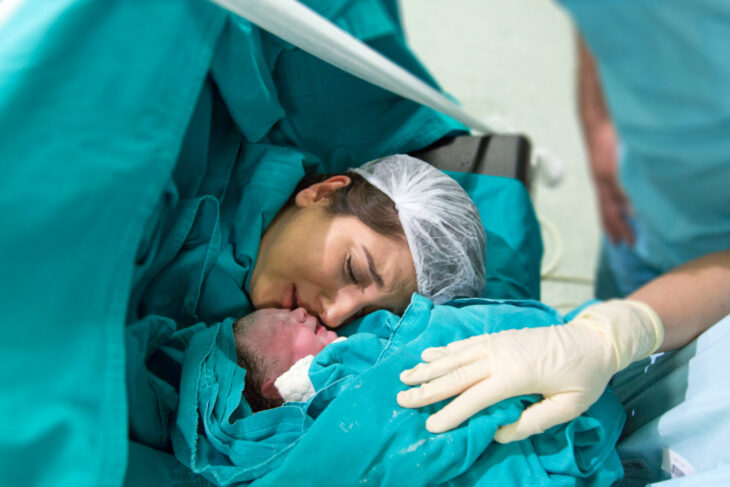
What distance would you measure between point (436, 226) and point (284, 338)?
37 centimetres

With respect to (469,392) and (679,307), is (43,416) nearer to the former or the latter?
(469,392)

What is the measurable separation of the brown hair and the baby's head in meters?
0.24

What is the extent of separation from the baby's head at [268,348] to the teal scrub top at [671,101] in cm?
69

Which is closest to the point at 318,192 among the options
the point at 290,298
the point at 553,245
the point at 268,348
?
the point at 290,298

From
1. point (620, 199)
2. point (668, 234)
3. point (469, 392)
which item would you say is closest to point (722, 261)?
point (668, 234)

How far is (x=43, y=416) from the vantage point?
1.86 feet

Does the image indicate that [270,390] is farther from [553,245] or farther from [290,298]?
[553,245]

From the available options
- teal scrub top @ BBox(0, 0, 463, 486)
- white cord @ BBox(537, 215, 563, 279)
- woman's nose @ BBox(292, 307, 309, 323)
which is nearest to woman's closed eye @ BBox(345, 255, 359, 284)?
woman's nose @ BBox(292, 307, 309, 323)

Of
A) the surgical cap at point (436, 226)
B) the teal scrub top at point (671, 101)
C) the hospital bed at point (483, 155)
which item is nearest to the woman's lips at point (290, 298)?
the surgical cap at point (436, 226)

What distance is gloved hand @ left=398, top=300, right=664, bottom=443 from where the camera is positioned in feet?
2.75

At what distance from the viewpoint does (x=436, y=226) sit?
3.33 ft

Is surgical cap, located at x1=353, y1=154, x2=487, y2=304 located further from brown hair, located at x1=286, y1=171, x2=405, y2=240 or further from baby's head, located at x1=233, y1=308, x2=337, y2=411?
baby's head, located at x1=233, y1=308, x2=337, y2=411

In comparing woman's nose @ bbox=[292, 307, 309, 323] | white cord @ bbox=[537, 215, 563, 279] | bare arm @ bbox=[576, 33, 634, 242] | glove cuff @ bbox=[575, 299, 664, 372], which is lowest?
white cord @ bbox=[537, 215, 563, 279]

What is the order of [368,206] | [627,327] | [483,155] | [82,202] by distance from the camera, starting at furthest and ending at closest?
[483,155] → [368,206] → [627,327] → [82,202]
